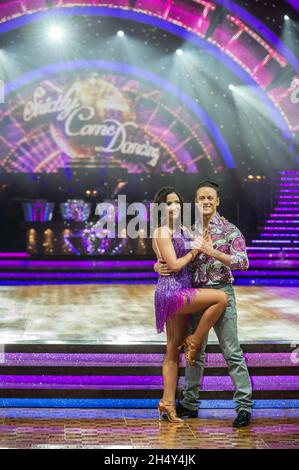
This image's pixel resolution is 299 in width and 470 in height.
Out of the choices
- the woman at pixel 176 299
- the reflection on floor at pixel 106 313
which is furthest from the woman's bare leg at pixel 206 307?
the reflection on floor at pixel 106 313

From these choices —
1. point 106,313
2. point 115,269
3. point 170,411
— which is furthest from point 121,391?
point 115,269

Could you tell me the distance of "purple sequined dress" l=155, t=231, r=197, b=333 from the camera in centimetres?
411

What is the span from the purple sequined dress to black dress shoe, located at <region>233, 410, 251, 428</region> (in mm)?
654

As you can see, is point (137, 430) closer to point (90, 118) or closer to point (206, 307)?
point (206, 307)

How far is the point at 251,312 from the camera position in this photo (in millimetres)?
6477

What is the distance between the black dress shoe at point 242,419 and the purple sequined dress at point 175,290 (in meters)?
0.65

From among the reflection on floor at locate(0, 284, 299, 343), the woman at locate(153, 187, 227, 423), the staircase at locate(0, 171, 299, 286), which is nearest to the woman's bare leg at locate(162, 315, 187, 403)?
the woman at locate(153, 187, 227, 423)

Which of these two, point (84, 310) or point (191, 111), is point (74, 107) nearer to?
point (191, 111)

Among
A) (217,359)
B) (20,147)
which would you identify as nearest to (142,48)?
(20,147)

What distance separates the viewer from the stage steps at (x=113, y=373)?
14.6 feet

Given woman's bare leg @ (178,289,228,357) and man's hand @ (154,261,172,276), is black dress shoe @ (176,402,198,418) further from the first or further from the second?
man's hand @ (154,261,172,276)
